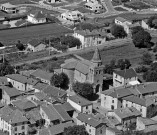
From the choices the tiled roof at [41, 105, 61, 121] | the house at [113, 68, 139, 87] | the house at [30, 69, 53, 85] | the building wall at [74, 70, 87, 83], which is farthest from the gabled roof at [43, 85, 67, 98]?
the house at [113, 68, 139, 87]

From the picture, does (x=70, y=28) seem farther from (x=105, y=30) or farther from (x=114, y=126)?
(x=114, y=126)

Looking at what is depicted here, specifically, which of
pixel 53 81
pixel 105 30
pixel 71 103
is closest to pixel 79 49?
pixel 105 30

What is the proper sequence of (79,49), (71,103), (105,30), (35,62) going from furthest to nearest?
(105,30) → (79,49) → (35,62) → (71,103)

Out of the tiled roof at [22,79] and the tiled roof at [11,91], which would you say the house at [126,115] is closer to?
the tiled roof at [11,91]

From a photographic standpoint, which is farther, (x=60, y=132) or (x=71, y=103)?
(x=71, y=103)

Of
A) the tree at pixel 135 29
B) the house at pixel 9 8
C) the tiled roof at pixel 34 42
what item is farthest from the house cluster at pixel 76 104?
the house at pixel 9 8
